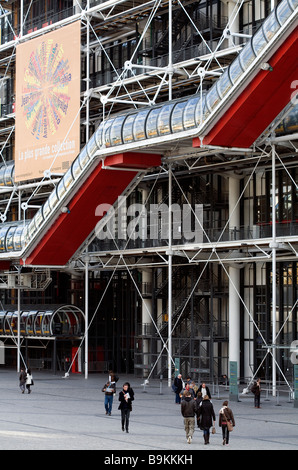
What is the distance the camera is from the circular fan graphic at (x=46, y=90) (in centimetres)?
3875

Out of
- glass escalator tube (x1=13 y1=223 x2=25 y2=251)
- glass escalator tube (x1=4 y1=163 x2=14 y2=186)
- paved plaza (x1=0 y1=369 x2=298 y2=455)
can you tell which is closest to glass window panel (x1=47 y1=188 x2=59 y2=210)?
glass escalator tube (x1=13 y1=223 x2=25 y2=251)

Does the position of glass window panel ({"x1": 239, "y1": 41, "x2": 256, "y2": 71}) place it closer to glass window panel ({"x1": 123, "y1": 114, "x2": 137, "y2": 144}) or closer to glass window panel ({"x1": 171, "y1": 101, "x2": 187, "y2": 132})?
glass window panel ({"x1": 171, "y1": 101, "x2": 187, "y2": 132})

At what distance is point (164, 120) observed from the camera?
96.5 ft

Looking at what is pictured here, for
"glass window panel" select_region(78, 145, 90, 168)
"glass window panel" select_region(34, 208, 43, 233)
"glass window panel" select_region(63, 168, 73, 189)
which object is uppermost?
"glass window panel" select_region(78, 145, 90, 168)

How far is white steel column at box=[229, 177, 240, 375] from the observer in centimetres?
3344

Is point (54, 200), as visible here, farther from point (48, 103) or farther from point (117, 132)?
point (48, 103)

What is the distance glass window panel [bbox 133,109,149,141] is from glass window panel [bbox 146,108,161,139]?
206 mm

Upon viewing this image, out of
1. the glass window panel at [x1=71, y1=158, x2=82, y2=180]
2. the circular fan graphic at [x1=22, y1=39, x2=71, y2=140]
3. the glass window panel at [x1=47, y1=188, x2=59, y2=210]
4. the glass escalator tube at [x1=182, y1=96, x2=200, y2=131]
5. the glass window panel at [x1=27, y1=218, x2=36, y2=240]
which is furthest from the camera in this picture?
the circular fan graphic at [x1=22, y1=39, x2=71, y2=140]

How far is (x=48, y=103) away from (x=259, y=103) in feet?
45.9

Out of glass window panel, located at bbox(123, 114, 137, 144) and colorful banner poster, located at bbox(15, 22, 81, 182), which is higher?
colorful banner poster, located at bbox(15, 22, 81, 182)

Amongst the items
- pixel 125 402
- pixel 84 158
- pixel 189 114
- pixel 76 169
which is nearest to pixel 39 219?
pixel 76 169

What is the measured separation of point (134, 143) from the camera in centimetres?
3034

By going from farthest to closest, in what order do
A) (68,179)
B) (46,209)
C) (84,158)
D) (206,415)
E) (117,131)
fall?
(46,209) → (68,179) → (84,158) → (117,131) → (206,415)
